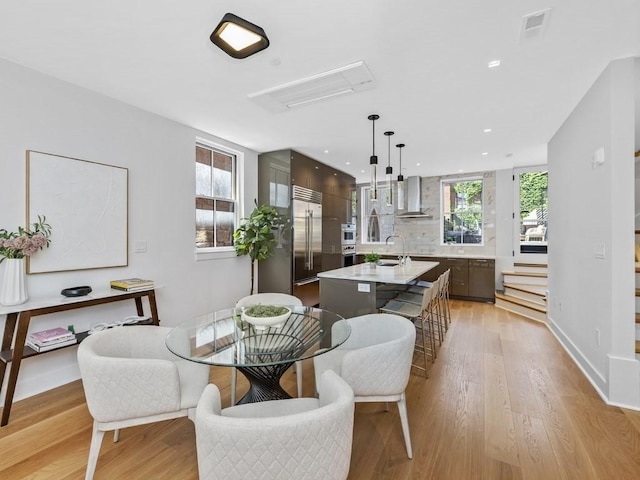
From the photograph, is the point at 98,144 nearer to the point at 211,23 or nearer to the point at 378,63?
the point at 211,23

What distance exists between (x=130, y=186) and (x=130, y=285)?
107cm

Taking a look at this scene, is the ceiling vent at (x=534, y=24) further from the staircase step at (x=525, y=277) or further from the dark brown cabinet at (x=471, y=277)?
the staircase step at (x=525, y=277)

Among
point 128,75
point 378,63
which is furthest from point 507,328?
point 128,75

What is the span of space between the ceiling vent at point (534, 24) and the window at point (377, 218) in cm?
557

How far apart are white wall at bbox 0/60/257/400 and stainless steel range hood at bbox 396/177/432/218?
4095 millimetres

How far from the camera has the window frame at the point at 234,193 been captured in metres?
4.05

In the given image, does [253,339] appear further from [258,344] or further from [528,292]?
[528,292]

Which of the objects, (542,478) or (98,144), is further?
(98,144)

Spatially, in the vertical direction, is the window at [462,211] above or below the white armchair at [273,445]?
above

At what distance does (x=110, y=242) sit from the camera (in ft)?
9.93

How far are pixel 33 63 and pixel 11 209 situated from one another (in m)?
1.19

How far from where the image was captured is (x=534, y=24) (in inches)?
77.7

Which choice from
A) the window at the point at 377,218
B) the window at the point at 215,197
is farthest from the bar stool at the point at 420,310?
the window at the point at 377,218

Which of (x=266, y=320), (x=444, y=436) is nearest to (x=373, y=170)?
(x=266, y=320)
